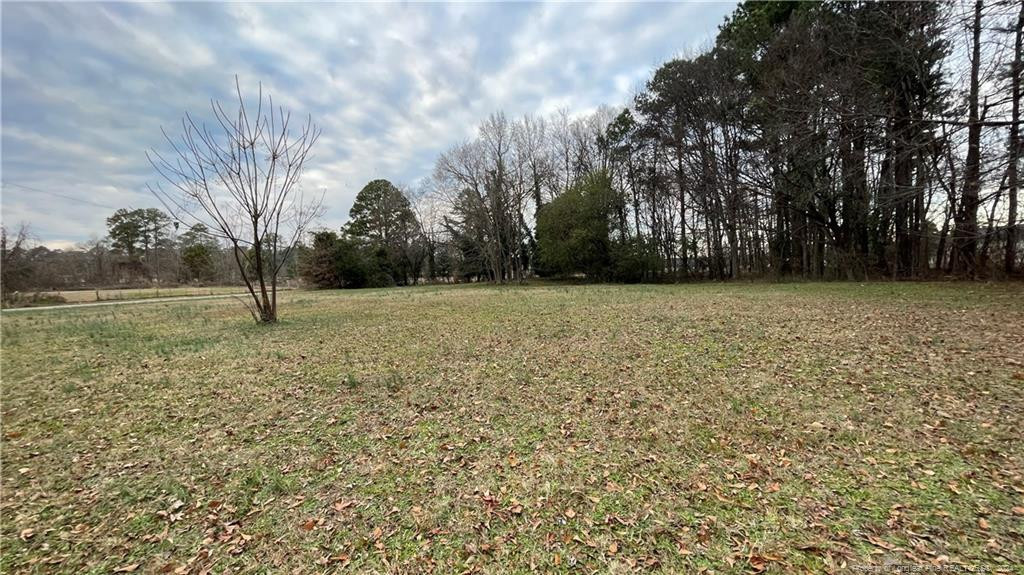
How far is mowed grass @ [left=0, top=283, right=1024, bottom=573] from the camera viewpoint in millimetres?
1872

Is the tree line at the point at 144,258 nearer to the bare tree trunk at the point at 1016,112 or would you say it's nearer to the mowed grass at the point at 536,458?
the mowed grass at the point at 536,458

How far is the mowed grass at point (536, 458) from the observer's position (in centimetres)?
187

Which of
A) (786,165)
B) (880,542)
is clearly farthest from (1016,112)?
(880,542)

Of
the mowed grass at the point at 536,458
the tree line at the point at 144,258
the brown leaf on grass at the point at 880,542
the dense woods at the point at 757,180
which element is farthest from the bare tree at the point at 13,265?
the brown leaf on grass at the point at 880,542

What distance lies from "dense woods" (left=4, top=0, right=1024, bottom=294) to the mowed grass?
19.3 feet

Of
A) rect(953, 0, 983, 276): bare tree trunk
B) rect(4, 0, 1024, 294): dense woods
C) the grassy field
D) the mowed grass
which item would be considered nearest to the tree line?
rect(4, 0, 1024, 294): dense woods

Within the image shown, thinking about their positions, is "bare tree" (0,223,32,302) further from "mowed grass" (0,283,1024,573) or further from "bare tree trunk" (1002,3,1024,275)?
"bare tree trunk" (1002,3,1024,275)

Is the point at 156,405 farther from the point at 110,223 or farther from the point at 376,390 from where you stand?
the point at 110,223

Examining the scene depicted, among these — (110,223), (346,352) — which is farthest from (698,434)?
(110,223)

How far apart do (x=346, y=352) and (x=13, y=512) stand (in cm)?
360

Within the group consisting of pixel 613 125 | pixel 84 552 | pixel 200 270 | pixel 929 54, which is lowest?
pixel 84 552

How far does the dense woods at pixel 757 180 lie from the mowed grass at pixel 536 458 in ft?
19.3

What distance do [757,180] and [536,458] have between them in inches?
676

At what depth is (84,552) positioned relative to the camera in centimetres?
194
